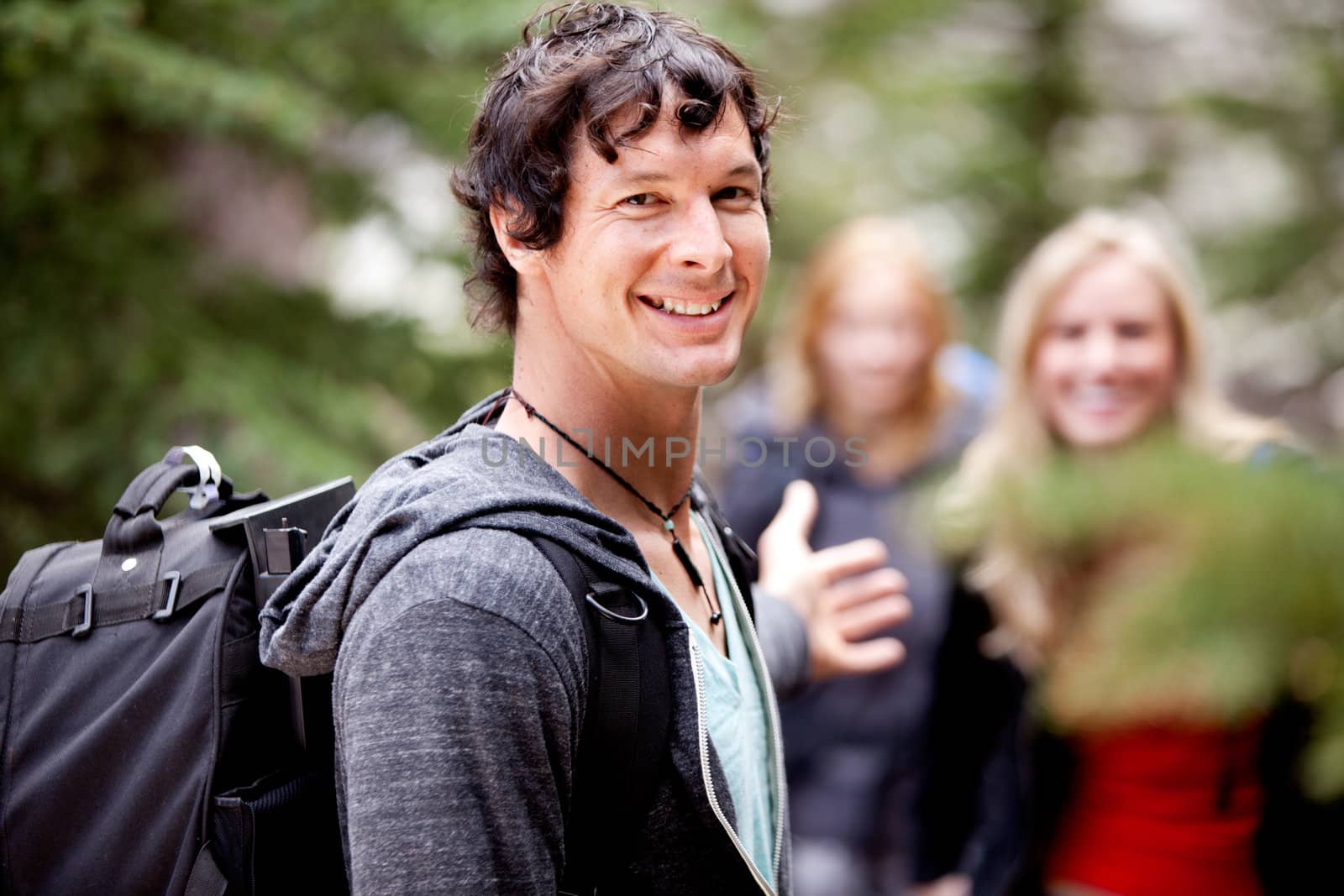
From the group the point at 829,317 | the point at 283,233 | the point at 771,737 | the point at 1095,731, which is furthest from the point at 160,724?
the point at 283,233

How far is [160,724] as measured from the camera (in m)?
1.62

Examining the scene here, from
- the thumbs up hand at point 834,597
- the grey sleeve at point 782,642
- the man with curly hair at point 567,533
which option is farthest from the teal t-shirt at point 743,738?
the thumbs up hand at point 834,597

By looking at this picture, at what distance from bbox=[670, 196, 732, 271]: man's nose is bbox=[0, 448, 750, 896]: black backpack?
1.66 feet

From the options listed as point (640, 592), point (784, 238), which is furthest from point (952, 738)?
point (784, 238)

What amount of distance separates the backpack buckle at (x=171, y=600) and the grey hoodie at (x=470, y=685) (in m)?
0.18

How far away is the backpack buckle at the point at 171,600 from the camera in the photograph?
166cm

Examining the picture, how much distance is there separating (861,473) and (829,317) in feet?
2.68

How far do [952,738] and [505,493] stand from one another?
8.05 feet

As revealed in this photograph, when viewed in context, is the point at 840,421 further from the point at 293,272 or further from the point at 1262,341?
the point at 1262,341

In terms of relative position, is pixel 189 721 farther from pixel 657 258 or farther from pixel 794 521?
pixel 794 521

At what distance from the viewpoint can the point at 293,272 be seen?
615 centimetres

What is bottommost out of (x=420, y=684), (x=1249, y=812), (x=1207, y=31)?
(x=1249, y=812)

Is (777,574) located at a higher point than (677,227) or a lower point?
lower

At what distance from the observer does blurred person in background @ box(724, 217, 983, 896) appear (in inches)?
152
